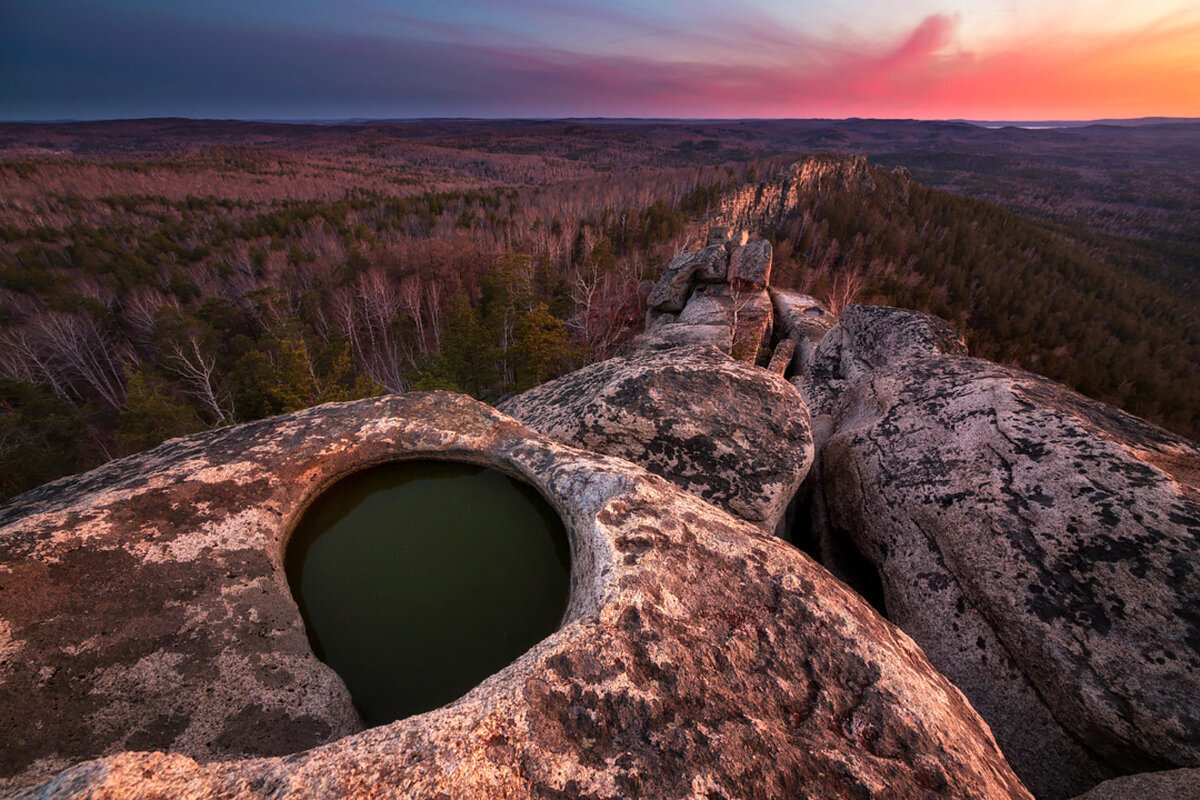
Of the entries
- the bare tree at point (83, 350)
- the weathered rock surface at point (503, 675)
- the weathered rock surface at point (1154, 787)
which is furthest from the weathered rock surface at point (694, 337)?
the bare tree at point (83, 350)

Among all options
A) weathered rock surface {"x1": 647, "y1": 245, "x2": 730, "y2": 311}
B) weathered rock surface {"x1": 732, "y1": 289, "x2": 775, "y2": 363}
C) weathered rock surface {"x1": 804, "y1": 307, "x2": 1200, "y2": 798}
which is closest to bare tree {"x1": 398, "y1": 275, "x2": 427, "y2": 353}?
weathered rock surface {"x1": 647, "y1": 245, "x2": 730, "y2": 311}

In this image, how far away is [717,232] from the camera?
44406 mm

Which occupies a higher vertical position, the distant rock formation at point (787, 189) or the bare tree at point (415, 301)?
the distant rock formation at point (787, 189)

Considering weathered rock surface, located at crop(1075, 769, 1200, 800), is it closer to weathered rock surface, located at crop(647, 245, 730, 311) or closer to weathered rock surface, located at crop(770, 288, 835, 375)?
weathered rock surface, located at crop(770, 288, 835, 375)

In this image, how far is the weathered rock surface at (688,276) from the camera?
22562mm

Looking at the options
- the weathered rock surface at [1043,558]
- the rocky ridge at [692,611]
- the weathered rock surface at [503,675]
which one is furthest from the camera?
the weathered rock surface at [1043,558]

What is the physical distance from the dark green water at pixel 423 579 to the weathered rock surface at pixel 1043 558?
15.0 feet

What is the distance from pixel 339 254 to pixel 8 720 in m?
67.5

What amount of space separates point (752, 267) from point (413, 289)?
3568 centimetres

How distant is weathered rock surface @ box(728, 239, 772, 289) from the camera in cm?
Answer: 2156

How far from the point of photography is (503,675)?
2.83 metres

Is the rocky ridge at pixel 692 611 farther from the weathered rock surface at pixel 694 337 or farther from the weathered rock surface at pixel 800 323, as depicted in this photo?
the weathered rock surface at pixel 800 323

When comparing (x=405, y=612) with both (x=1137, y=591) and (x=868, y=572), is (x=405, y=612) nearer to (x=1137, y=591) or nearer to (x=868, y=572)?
(x=868, y=572)

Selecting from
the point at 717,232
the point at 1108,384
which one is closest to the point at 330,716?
the point at 717,232
